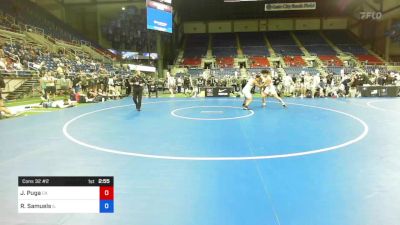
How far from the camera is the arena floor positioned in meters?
3.43

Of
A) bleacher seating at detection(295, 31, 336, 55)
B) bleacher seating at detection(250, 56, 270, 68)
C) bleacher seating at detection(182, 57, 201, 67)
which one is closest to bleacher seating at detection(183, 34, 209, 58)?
bleacher seating at detection(182, 57, 201, 67)

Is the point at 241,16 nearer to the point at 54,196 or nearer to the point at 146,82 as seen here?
the point at 146,82

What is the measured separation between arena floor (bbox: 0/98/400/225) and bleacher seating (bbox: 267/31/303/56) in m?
37.9

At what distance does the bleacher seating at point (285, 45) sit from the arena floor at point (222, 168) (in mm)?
37937

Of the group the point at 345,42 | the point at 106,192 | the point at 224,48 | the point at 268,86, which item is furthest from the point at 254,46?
the point at 106,192

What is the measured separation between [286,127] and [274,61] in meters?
36.6

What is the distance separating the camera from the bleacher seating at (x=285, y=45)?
45.2m

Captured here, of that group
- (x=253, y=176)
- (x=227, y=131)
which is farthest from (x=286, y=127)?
(x=253, y=176)

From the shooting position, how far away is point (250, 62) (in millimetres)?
42812
